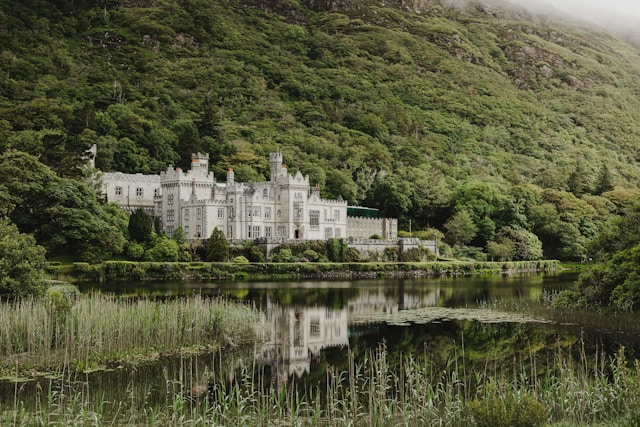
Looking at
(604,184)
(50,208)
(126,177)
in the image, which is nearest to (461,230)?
(126,177)

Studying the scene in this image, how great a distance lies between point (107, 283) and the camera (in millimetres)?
47906

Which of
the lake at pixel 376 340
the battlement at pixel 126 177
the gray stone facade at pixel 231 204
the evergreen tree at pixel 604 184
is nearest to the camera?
the lake at pixel 376 340

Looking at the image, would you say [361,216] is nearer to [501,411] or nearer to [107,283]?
[107,283]

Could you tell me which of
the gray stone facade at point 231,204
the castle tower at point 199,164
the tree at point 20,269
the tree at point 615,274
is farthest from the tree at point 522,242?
the tree at point 20,269

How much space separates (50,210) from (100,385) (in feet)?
103

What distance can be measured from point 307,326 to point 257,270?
3149 centimetres

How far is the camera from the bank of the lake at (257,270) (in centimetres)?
5203

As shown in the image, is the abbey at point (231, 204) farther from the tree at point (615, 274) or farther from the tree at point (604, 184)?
the tree at point (604, 184)

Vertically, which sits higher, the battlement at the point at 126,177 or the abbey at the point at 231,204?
the battlement at the point at 126,177

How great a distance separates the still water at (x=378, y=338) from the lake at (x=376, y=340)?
0.09ft

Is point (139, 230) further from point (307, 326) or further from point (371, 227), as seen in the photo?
point (307, 326)

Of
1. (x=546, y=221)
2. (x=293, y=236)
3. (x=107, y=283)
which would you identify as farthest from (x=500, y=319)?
(x=546, y=221)

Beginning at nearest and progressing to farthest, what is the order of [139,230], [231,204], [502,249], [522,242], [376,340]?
1. [376,340]
2. [139,230]
3. [231,204]
4. [502,249]
5. [522,242]

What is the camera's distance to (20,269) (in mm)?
24125
